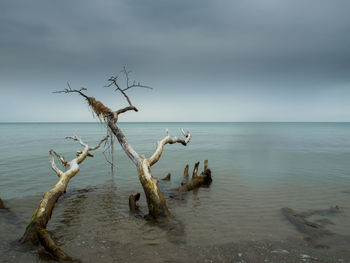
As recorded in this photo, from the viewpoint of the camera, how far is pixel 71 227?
Result: 7293mm

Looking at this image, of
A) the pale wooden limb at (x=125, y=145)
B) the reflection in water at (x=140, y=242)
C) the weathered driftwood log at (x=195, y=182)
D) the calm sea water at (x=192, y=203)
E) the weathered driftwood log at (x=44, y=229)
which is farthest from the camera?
the weathered driftwood log at (x=195, y=182)

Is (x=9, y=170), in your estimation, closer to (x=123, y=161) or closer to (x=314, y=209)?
(x=123, y=161)

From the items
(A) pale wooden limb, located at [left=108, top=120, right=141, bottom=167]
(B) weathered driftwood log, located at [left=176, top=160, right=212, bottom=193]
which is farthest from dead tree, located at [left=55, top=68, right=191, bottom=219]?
(B) weathered driftwood log, located at [left=176, top=160, right=212, bottom=193]

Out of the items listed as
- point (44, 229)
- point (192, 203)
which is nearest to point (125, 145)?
point (192, 203)

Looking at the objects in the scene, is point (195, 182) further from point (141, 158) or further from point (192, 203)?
point (141, 158)

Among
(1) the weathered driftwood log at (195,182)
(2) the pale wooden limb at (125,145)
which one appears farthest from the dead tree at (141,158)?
(1) the weathered driftwood log at (195,182)

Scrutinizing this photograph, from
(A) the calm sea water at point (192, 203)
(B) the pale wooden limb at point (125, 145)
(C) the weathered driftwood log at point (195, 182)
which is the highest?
(B) the pale wooden limb at point (125, 145)

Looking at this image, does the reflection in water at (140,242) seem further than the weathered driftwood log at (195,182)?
No

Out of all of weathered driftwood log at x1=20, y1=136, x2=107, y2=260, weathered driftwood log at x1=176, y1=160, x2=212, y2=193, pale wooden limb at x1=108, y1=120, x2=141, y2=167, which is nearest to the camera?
weathered driftwood log at x1=20, y1=136, x2=107, y2=260

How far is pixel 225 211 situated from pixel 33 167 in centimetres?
1591

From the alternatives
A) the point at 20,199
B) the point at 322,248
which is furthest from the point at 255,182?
the point at 20,199

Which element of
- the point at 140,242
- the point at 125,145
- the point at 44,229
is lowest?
the point at 140,242

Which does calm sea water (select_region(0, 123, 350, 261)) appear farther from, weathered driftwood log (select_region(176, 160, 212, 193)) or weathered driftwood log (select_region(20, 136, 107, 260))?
weathered driftwood log (select_region(20, 136, 107, 260))

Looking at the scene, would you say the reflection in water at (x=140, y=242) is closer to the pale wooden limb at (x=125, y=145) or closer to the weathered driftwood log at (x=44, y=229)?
the weathered driftwood log at (x=44, y=229)
